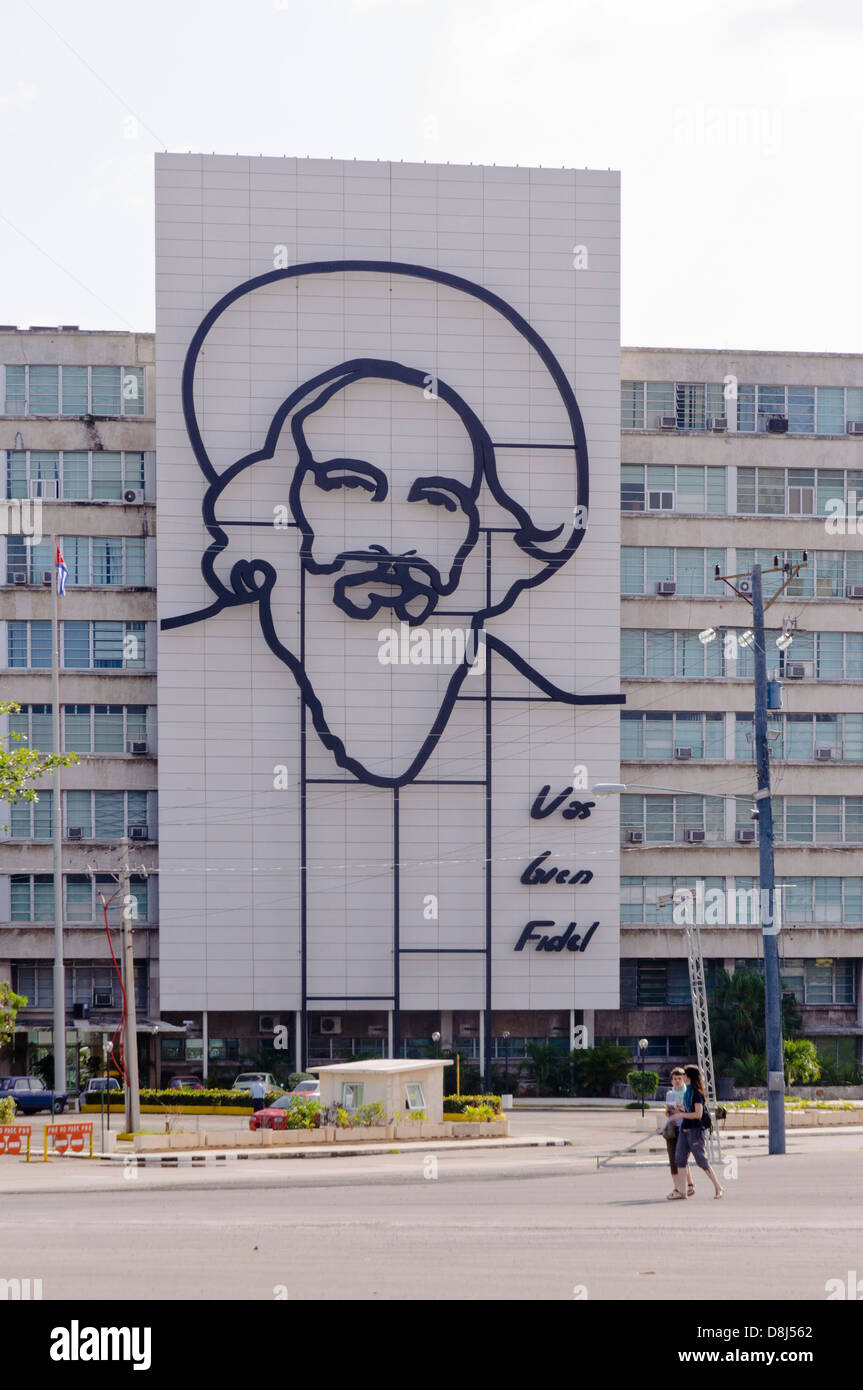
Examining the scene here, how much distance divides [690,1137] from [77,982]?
4392cm

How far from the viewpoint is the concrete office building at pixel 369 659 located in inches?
2361

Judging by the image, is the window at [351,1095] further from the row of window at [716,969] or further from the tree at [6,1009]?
the row of window at [716,969]

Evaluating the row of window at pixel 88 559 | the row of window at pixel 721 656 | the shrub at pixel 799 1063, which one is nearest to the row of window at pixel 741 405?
the row of window at pixel 721 656

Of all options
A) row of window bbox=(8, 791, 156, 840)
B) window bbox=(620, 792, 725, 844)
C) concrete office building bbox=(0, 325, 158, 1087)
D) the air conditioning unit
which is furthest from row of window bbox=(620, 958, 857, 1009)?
the air conditioning unit

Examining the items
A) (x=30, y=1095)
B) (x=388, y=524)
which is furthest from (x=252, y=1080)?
(x=388, y=524)

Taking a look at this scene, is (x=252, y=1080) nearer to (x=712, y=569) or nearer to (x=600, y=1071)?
(x=600, y=1071)

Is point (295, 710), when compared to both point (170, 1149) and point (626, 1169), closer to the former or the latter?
point (170, 1149)

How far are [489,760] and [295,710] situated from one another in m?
7.09

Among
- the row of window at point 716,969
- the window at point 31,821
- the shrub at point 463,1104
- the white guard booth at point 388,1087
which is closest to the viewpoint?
the white guard booth at point 388,1087

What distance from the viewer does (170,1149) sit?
36750mm

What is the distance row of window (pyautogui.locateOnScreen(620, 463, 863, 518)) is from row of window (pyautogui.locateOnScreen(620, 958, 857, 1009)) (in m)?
17.2

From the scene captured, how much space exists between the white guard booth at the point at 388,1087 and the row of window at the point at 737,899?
2435 centimetres

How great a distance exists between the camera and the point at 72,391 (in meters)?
63.8

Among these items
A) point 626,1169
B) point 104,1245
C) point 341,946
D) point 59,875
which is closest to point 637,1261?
point 104,1245
